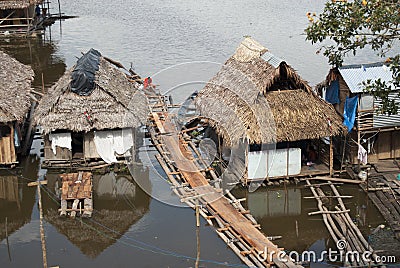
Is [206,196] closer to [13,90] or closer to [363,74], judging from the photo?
[363,74]

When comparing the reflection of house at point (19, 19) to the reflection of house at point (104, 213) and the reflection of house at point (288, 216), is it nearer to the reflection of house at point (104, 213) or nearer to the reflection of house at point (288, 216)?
the reflection of house at point (104, 213)

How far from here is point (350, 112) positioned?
73.2ft

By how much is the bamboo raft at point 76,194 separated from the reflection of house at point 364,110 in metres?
9.80

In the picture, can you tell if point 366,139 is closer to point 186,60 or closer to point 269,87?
point 269,87

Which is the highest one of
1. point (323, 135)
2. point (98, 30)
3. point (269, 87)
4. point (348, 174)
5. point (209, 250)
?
point (98, 30)

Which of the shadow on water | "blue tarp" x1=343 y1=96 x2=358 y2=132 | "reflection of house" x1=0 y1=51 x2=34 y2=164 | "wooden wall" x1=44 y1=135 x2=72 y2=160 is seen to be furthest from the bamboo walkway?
"reflection of house" x1=0 y1=51 x2=34 y2=164

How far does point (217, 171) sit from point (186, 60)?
59.9ft

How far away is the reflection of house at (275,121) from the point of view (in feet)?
70.0

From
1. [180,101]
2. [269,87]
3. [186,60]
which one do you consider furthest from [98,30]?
[269,87]

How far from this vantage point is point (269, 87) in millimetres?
Answer: 22078

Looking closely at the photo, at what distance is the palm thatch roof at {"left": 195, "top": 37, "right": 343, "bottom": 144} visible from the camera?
21.3 meters

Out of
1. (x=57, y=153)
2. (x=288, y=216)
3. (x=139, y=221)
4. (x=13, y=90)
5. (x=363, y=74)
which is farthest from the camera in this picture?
(x=13, y=90)

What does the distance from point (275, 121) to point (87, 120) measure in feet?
23.1

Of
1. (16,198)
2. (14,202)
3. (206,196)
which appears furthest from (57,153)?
(206,196)
